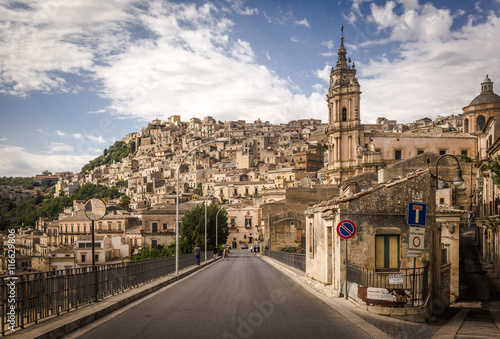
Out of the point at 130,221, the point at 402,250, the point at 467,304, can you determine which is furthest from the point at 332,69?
the point at 402,250

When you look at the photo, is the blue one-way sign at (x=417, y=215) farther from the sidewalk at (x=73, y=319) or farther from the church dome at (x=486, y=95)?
the church dome at (x=486, y=95)

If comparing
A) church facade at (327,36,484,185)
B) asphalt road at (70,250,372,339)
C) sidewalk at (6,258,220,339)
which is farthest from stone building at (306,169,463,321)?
church facade at (327,36,484,185)

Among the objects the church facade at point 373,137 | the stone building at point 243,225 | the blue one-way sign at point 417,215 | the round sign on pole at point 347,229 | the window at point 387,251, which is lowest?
the stone building at point 243,225

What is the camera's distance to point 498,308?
22188 mm

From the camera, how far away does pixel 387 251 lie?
15984 mm

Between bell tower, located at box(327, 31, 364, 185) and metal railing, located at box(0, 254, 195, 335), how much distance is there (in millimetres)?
63357

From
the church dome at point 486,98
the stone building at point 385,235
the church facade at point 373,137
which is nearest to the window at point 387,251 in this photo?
the stone building at point 385,235

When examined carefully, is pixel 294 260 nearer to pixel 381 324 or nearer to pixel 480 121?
pixel 381 324

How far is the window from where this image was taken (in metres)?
15.9

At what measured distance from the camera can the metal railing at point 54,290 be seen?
30.0 ft

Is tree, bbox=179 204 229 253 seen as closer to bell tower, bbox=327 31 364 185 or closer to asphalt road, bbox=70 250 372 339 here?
bell tower, bbox=327 31 364 185

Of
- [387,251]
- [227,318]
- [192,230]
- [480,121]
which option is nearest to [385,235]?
[387,251]

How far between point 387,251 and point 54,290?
10.2m

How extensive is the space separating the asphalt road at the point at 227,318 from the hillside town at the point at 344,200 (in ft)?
6.79
